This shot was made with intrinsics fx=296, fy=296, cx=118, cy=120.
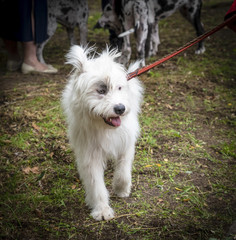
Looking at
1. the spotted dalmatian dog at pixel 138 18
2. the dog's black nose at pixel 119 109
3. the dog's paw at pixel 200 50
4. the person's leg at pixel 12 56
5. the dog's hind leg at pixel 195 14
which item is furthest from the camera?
the dog's hind leg at pixel 195 14

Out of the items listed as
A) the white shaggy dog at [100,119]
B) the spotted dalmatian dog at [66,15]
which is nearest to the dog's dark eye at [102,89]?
the white shaggy dog at [100,119]

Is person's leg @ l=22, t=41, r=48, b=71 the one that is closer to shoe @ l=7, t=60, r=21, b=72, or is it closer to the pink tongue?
shoe @ l=7, t=60, r=21, b=72

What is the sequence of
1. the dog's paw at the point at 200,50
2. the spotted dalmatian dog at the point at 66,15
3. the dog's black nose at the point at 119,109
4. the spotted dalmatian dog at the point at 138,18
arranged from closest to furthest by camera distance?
the dog's black nose at the point at 119,109
the spotted dalmatian dog at the point at 138,18
the spotted dalmatian dog at the point at 66,15
the dog's paw at the point at 200,50

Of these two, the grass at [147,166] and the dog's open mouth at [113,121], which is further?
the grass at [147,166]

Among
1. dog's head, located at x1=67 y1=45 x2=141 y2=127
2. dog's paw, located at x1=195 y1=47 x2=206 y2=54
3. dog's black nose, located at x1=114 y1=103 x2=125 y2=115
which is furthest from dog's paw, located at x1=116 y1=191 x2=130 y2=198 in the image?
dog's paw, located at x1=195 y1=47 x2=206 y2=54

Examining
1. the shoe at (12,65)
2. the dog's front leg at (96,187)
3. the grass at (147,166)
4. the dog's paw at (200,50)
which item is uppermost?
the dog's front leg at (96,187)

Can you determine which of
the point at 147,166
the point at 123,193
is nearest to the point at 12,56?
the point at 147,166

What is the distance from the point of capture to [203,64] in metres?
6.53

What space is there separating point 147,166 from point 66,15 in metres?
4.71

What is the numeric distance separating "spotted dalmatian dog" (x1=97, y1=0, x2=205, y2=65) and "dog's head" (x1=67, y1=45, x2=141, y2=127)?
3.87m

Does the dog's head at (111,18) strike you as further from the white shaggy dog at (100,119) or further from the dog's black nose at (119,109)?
the dog's black nose at (119,109)

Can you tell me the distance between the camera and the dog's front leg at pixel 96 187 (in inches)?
102

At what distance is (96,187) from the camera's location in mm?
2592

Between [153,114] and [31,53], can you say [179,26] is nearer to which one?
[31,53]
